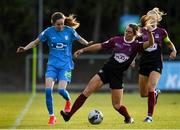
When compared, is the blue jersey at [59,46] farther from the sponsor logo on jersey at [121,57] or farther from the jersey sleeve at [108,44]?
the sponsor logo on jersey at [121,57]

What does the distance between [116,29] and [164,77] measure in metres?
19.0

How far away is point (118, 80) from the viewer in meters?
15.6

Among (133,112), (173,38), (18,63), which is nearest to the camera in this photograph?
(133,112)

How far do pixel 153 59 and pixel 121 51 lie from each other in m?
1.46

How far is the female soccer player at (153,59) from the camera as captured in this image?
1648 centimetres

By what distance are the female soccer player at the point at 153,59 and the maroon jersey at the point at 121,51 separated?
3.48 ft

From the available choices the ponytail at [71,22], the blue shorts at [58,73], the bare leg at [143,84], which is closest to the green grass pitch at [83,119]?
the bare leg at [143,84]

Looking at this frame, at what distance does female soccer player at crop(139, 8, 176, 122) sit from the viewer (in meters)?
16.5

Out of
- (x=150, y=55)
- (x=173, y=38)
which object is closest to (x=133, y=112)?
(x=150, y=55)

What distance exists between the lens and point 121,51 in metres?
15.6

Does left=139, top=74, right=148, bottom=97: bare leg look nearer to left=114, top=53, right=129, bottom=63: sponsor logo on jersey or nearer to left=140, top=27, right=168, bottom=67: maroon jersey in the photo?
left=140, top=27, right=168, bottom=67: maroon jersey

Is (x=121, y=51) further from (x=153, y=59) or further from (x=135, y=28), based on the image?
(x=153, y=59)

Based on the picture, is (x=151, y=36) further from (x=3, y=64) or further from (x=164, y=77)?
(x=3, y=64)

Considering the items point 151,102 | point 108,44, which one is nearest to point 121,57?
point 108,44
